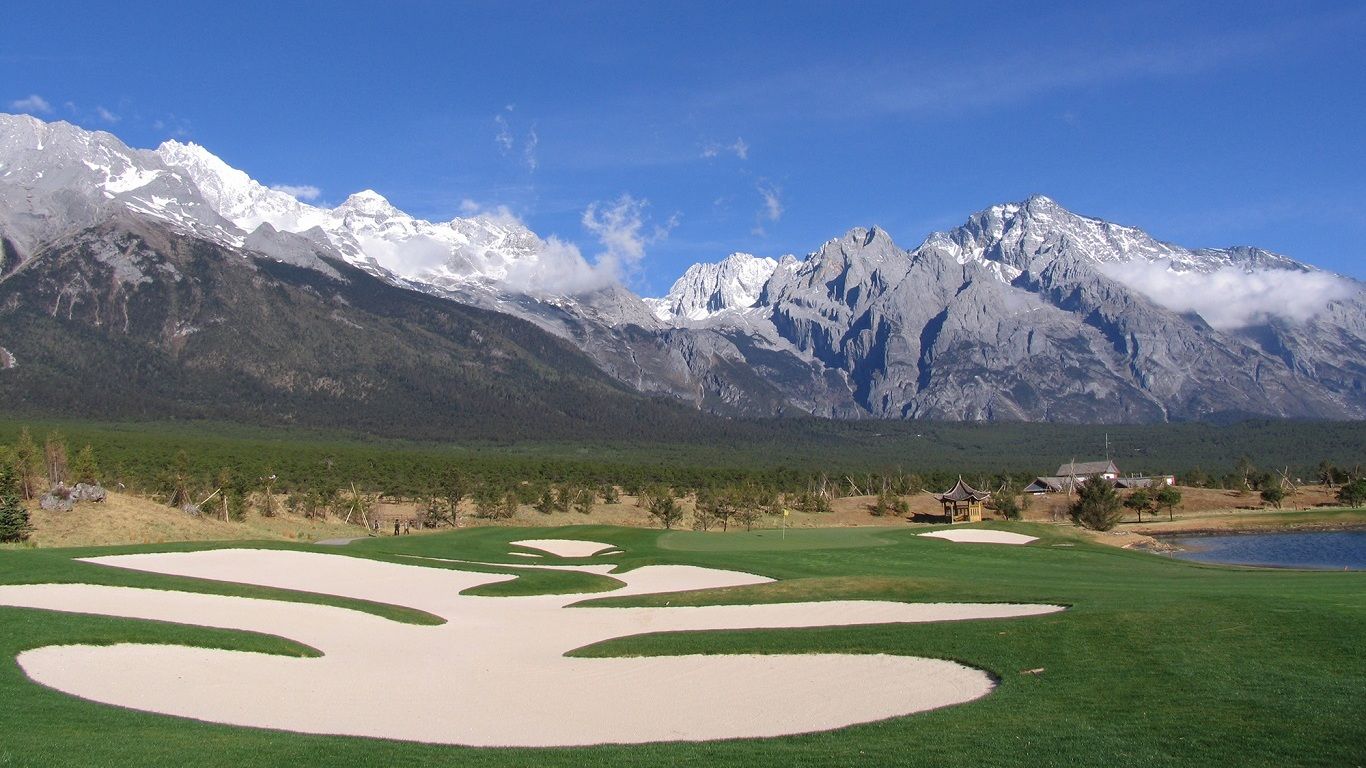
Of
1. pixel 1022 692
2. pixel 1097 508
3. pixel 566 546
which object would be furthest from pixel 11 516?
pixel 1097 508

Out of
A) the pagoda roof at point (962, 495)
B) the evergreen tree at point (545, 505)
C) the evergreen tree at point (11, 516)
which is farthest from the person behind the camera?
the evergreen tree at point (545, 505)

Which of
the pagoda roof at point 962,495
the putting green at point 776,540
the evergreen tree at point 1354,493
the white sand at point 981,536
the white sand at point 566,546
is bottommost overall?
the white sand at point 566,546

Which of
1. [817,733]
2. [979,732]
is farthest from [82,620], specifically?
[979,732]

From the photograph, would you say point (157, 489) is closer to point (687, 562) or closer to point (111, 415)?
point (687, 562)

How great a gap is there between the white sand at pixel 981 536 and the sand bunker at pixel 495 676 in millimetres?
34087

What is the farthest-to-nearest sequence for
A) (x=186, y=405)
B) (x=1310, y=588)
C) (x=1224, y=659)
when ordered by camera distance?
1. (x=186, y=405)
2. (x=1310, y=588)
3. (x=1224, y=659)

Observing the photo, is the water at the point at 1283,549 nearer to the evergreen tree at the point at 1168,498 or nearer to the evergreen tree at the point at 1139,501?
the evergreen tree at the point at 1139,501

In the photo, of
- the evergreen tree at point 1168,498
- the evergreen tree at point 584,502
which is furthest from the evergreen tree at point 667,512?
the evergreen tree at point 1168,498

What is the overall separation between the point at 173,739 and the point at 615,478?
100644mm

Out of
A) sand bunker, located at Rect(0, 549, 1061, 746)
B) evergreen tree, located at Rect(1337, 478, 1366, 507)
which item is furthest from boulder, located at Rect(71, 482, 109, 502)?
evergreen tree, located at Rect(1337, 478, 1366, 507)

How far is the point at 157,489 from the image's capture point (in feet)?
240

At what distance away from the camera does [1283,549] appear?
62688mm

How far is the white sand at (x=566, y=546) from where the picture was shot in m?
51.7

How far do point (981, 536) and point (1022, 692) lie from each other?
49.0 metres
